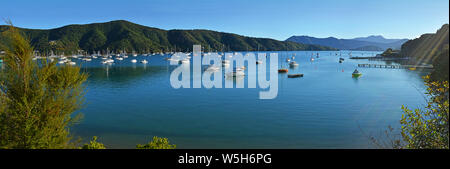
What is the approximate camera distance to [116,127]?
31172 millimetres

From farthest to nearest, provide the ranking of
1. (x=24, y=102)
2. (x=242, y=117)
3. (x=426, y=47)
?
(x=426, y=47), (x=242, y=117), (x=24, y=102)

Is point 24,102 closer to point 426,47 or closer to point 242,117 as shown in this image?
point 242,117

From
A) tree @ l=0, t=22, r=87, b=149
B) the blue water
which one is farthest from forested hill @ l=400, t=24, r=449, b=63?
tree @ l=0, t=22, r=87, b=149

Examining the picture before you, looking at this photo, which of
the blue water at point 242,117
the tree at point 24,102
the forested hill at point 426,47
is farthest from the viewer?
the forested hill at point 426,47

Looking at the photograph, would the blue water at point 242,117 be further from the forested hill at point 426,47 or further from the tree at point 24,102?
the forested hill at point 426,47

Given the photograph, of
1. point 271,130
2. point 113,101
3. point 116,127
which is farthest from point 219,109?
point 113,101

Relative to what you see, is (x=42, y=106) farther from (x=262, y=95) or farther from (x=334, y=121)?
(x=262, y=95)

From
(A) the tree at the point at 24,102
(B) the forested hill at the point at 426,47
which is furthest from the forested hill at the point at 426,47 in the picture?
(A) the tree at the point at 24,102

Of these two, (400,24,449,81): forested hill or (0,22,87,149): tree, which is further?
(400,24,449,81): forested hill

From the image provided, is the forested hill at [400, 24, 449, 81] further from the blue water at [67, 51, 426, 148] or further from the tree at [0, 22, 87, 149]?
the tree at [0, 22, 87, 149]

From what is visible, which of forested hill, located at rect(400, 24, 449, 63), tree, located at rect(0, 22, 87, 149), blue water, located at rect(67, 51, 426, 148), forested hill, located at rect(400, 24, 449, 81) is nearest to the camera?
tree, located at rect(0, 22, 87, 149)

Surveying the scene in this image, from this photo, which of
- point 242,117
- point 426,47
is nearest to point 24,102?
point 242,117

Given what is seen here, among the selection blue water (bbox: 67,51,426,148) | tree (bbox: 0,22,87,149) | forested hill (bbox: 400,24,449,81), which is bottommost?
blue water (bbox: 67,51,426,148)
